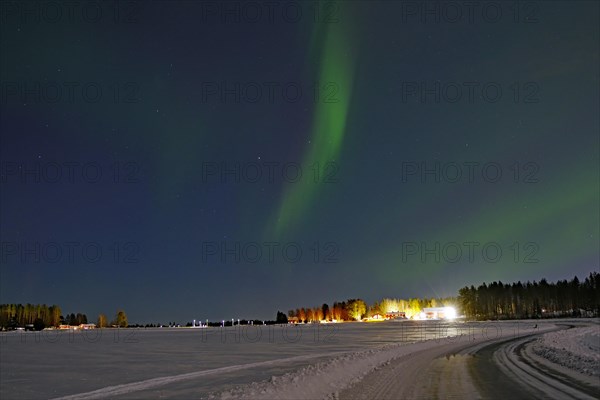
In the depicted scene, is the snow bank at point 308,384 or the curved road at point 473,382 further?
the snow bank at point 308,384

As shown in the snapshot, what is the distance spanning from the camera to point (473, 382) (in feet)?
54.0

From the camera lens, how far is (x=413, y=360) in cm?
2547

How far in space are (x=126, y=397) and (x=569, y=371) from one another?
50.2 ft

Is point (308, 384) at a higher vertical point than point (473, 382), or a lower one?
higher

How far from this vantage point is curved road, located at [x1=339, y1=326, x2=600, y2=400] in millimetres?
13883

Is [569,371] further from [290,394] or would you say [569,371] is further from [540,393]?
[290,394]

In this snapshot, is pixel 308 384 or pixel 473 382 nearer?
pixel 308 384

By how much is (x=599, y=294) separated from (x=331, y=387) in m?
199

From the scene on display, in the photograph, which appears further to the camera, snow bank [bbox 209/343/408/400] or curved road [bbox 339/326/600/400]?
snow bank [bbox 209/343/408/400]

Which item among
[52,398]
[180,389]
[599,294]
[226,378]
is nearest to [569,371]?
[226,378]

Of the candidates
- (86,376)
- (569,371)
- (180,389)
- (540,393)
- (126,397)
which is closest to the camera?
(540,393)

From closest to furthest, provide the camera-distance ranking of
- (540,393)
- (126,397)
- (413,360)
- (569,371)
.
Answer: (540,393) → (126,397) → (569,371) → (413,360)

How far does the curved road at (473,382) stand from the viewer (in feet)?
45.5

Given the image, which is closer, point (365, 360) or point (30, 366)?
point (365, 360)
